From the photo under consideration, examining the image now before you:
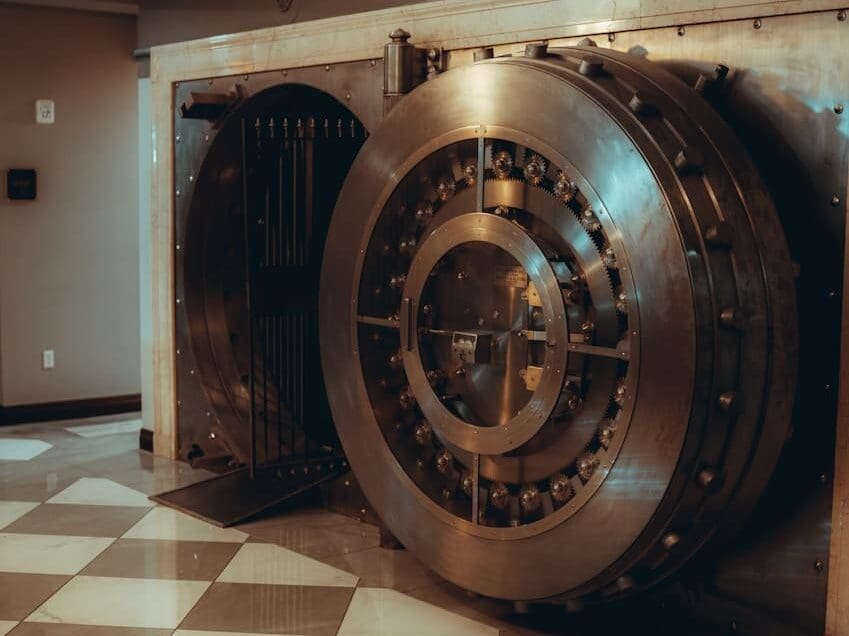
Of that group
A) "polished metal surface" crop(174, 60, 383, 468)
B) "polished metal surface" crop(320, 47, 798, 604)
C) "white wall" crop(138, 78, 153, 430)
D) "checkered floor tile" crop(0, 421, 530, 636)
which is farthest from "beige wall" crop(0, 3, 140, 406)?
"polished metal surface" crop(320, 47, 798, 604)

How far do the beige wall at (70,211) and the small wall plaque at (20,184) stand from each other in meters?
0.04

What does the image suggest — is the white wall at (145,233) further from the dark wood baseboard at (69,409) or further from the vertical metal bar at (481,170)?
the vertical metal bar at (481,170)

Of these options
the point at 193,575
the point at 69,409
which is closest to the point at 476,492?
the point at 193,575

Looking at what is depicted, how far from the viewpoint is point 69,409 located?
17.0ft

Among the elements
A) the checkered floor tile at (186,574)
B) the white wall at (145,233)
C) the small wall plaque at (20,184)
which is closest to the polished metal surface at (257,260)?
the white wall at (145,233)

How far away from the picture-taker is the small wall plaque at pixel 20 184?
16.3 ft

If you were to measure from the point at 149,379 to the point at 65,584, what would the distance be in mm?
1587

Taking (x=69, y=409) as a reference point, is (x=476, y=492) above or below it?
above

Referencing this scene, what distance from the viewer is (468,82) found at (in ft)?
8.73

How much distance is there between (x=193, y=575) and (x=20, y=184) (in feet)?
8.65

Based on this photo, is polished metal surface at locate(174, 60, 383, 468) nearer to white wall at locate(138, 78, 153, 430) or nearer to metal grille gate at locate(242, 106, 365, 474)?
metal grille gate at locate(242, 106, 365, 474)

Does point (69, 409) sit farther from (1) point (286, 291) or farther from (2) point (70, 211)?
(1) point (286, 291)

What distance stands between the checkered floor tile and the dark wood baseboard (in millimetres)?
1157

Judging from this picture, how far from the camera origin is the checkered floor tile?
272 centimetres
